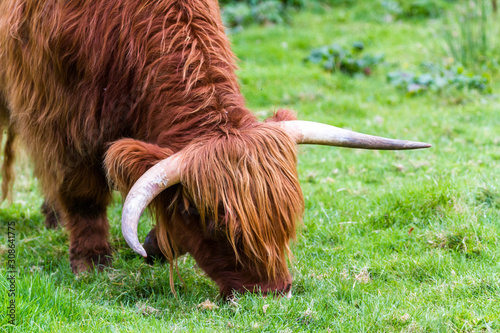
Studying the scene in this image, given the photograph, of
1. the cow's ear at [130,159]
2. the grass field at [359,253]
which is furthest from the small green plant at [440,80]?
the cow's ear at [130,159]

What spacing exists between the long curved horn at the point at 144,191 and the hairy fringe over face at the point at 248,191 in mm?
70

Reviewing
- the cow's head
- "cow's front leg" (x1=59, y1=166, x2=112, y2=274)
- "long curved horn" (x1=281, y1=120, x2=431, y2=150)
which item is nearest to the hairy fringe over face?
the cow's head

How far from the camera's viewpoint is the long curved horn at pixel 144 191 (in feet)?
9.43

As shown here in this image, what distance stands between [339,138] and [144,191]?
3.59ft

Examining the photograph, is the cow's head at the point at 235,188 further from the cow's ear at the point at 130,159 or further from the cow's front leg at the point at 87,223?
the cow's front leg at the point at 87,223

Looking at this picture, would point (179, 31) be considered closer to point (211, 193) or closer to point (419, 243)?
point (211, 193)

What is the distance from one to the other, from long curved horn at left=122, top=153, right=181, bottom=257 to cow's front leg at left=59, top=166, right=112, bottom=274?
4.17 feet

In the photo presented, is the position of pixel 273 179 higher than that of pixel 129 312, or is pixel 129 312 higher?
pixel 273 179

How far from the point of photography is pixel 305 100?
7.97 meters

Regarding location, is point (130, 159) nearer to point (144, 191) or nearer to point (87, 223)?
point (144, 191)

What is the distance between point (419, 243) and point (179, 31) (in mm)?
2061

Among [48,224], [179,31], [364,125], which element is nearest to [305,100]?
[364,125]

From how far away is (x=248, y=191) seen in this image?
126 inches

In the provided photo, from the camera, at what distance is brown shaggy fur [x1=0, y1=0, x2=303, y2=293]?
3246 mm
